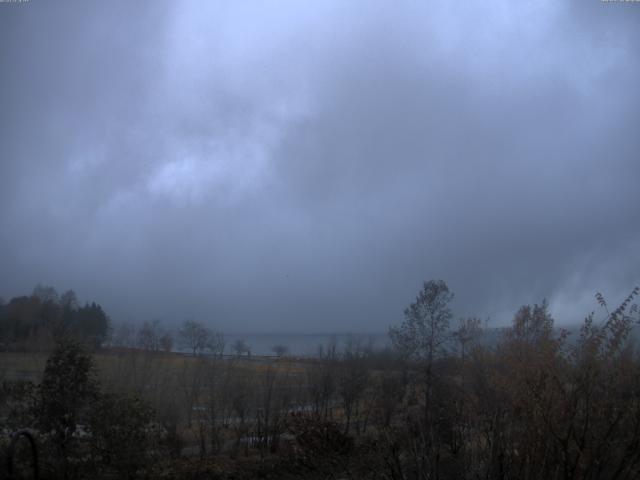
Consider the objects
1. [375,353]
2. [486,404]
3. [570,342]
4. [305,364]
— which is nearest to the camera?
[570,342]

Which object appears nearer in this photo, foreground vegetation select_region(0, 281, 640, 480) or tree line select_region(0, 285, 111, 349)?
foreground vegetation select_region(0, 281, 640, 480)

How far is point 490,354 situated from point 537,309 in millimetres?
4441

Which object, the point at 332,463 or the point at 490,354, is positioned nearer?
the point at 490,354

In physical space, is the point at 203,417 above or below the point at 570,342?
below

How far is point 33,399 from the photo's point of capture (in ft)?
36.9

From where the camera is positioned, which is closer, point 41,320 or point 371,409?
point 371,409

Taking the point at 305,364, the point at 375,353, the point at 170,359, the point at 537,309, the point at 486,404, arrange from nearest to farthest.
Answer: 1. the point at 537,309
2. the point at 486,404
3. the point at 170,359
4. the point at 305,364
5. the point at 375,353

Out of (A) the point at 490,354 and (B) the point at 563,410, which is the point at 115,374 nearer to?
(A) the point at 490,354

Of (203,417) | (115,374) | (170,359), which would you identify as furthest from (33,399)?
(170,359)

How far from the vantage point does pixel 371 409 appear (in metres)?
25.0

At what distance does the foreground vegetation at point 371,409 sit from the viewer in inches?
273

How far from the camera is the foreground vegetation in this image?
6.93 meters

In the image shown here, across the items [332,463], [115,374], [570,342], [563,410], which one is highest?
[570,342]

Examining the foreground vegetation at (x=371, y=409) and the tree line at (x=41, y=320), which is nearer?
the foreground vegetation at (x=371, y=409)
